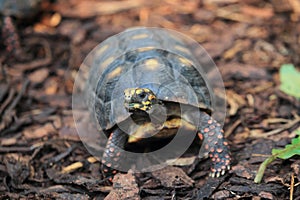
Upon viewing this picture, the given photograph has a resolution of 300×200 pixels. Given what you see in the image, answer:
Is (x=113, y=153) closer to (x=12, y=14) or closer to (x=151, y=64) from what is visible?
(x=151, y=64)

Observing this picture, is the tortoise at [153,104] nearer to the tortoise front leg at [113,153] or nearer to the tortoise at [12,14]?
the tortoise front leg at [113,153]

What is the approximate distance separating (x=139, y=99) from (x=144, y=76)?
1.52 feet

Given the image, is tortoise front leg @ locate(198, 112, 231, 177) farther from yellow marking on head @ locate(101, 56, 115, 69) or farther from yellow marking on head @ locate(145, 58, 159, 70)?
yellow marking on head @ locate(101, 56, 115, 69)

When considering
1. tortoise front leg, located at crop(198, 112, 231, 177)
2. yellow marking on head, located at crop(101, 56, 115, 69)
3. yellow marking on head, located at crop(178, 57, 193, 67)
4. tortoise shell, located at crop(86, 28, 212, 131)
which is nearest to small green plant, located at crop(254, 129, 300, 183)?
tortoise front leg, located at crop(198, 112, 231, 177)

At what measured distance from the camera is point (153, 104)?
130 inches

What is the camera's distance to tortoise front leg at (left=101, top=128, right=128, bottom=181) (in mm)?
3590

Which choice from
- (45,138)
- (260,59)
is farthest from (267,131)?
(45,138)

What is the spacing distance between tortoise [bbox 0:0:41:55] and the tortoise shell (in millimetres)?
1842

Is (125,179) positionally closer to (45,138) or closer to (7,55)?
(45,138)

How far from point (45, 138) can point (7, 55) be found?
181 cm

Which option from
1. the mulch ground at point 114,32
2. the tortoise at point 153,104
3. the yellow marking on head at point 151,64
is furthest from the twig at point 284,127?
the yellow marking on head at point 151,64

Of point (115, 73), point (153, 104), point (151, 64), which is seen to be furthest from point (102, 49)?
point (153, 104)

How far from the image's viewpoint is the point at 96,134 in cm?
418

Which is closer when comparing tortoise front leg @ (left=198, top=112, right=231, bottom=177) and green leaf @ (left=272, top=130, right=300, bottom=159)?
green leaf @ (left=272, top=130, right=300, bottom=159)
